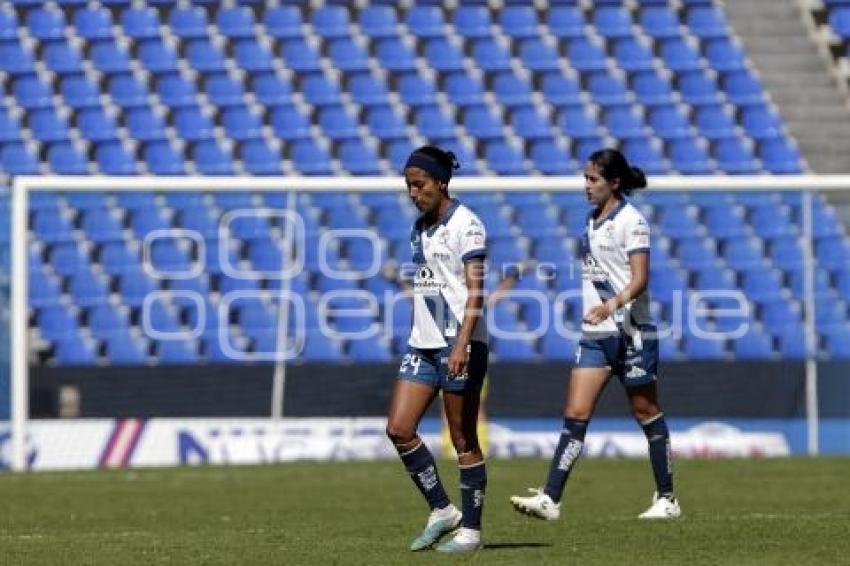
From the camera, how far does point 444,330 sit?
30.8 feet

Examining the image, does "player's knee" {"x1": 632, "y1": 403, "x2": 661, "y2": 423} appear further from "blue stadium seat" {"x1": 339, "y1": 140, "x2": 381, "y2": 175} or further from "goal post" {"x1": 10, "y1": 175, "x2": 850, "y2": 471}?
"blue stadium seat" {"x1": 339, "y1": 140, "x2": 381, "y2": 175}

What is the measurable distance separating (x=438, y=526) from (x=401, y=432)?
0.50 meters

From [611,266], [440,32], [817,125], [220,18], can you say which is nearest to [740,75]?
[817,125]

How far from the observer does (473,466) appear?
9398 mm

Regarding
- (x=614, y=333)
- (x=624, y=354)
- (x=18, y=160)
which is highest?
(x=614, y=333)

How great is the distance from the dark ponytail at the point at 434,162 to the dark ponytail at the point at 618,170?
2.01 m

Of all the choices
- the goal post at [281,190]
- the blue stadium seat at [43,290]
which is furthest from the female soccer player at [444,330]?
the blue stadium seat at [43,290]

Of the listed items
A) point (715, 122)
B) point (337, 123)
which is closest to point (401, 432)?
point (337, 123)

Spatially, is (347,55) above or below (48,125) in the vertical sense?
above

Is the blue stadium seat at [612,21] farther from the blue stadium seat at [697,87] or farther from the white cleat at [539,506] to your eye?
the white cleat at [539,506]

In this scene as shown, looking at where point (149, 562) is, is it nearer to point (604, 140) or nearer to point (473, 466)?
point (473, 466)

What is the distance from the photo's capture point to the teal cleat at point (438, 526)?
9.59 m

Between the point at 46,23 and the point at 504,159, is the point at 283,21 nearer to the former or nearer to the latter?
the point at 46,23

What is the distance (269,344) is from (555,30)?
8192 mm
